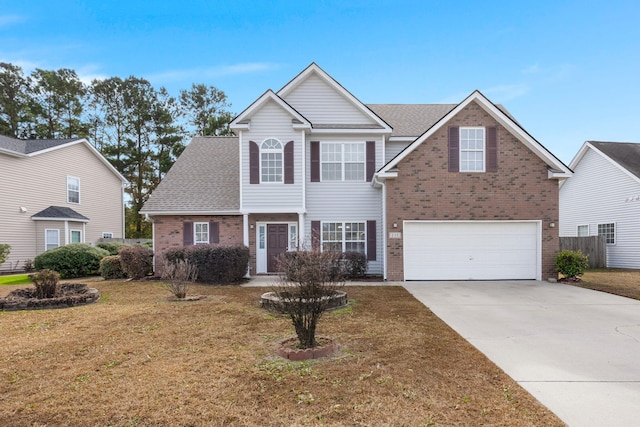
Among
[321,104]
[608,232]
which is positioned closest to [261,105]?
[321,104]

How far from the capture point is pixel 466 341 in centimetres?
600

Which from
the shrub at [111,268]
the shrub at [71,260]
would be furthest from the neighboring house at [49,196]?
the shrub at [111,268]

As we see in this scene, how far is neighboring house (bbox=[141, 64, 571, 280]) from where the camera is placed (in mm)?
13125

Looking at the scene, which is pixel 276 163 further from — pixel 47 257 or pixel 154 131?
pixel 154 131

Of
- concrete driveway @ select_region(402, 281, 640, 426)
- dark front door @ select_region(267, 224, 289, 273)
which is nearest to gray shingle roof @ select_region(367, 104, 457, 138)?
dark front door @ select_region(267, 224, 289, 273)

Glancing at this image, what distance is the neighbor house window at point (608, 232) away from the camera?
1881 cm

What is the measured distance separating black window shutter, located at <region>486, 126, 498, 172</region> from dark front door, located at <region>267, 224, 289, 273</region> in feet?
26.9

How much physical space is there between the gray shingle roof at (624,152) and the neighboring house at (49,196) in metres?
29.5

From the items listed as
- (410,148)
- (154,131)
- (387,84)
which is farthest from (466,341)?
(154,131)

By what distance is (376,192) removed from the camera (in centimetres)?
1501

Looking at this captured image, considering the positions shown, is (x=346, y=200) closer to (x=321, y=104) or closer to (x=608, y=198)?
(x=321, y=104)

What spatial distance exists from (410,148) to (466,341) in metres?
8.35

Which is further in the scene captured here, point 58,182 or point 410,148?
point 58,182

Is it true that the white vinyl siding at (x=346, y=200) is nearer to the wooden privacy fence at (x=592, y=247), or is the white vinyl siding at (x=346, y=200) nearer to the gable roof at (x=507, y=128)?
the gable roof at (x=507, y=128)
